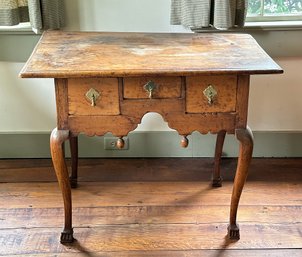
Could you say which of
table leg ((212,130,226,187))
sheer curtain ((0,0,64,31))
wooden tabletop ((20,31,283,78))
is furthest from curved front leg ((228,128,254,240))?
sheer curtain ((0,0,64,31))

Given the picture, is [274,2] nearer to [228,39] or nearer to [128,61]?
[228,39]

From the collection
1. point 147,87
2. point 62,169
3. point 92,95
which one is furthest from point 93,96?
point 62,169

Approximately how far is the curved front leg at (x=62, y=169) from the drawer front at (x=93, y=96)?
98 millimetres

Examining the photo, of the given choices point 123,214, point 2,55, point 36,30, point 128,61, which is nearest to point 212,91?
point 128,61

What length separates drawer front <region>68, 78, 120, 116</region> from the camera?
167 cm

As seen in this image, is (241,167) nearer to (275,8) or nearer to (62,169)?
(62,169)

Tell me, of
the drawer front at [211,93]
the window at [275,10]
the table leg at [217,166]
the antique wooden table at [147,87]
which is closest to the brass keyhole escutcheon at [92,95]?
the antique wooden table at [147,87]

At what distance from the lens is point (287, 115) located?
251 centimetres

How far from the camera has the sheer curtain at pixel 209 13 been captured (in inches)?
81.7

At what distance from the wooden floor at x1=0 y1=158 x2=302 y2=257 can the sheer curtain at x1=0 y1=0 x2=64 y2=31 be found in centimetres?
77

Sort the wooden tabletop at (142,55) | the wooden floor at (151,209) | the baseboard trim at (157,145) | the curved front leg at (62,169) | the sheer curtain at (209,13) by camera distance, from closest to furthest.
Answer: the wooden tabletop at (142,55) → the curved front leg at (62,169) → the wooden floor at (151,209) → the sheer curtain at (209,13) → the baseboard trim at (157,145)

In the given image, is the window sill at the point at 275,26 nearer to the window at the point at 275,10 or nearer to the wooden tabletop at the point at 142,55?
the window at the point at 275,10

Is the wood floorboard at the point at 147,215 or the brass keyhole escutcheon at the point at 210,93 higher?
the brass keyhole escutcheon at the point at 210,93

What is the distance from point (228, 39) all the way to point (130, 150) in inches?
35.7
